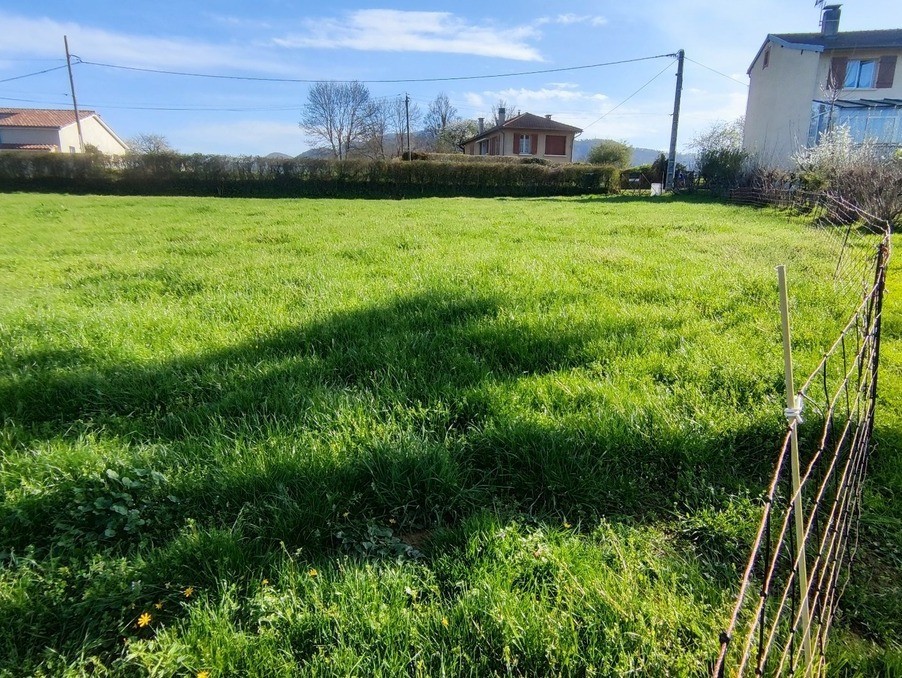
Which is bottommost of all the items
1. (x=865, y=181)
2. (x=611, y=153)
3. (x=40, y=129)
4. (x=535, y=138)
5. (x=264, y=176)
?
(x=865, y=181)

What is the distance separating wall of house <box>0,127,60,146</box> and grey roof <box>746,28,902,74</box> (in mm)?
63141

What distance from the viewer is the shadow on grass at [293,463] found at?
1.78m

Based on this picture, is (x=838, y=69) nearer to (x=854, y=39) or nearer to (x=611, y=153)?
(x=854, y=39)

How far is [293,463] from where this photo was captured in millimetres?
2189

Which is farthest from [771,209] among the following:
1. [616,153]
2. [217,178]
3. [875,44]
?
[616,153]

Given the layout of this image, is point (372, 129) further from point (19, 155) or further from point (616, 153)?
point (19, 155)

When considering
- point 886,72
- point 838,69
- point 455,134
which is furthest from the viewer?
point 455,134

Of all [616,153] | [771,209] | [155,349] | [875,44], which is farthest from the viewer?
[616,153]

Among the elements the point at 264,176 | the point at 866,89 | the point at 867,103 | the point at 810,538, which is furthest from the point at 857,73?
the point at 810,538

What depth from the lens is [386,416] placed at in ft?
8.71

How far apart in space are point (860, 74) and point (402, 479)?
36.0 metres

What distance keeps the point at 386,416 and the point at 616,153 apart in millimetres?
41809

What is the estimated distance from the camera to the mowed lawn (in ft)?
4.92

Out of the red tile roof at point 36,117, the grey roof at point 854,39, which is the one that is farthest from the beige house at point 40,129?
the grey roof at point 854,39
